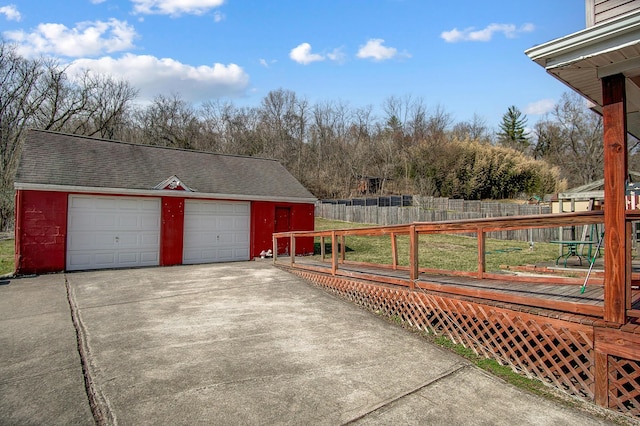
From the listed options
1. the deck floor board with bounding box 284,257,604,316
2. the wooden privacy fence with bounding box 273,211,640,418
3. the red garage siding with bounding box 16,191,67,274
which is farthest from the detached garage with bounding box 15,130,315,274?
the deck floor board with bounding box 284,257,604,316

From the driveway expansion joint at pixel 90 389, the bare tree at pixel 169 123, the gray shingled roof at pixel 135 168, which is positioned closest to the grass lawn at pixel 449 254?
the gray shingled roof at pixel 135 168

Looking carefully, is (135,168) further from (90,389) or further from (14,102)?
(14,102)

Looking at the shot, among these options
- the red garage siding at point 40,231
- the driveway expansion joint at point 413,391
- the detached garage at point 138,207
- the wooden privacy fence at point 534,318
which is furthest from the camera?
the detached garage at point 138,207

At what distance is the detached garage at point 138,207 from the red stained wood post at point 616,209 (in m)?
11.2

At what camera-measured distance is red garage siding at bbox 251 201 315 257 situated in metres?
13.6

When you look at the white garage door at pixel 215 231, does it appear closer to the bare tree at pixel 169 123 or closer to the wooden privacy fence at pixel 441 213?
the wooden privacy fence at pixel 441 213

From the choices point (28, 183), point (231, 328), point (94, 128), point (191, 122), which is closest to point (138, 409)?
point (231, 328)

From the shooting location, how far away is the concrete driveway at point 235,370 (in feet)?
10.1

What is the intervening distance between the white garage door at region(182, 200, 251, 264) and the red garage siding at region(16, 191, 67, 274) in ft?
11.2

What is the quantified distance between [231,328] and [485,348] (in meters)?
3.41

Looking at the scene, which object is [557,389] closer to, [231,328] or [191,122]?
[231,328]

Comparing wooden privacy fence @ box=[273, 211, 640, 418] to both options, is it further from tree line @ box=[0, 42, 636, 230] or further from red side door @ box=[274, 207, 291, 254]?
tree line @ box=[0, 42, 636, 230]

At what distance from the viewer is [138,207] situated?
452 inches

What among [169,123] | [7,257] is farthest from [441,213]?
[169,123]
